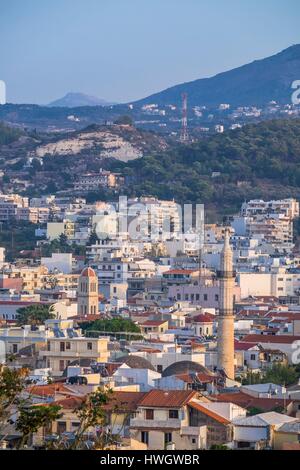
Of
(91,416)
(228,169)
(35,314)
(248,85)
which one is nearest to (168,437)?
(91,416)

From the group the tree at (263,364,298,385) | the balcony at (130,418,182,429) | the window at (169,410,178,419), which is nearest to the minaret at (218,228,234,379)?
the tree at (263,364,298,385)

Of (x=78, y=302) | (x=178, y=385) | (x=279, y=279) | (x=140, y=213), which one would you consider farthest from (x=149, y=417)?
(x=140, y=213)

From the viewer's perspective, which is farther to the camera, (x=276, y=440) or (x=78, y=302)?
(x=78, y=302)

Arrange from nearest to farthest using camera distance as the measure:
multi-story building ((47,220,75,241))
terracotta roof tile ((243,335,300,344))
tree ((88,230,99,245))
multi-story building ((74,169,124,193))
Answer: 1. terracotta roof tile ((243,335,300,344))
2. tree ((88,230,99,245))
3. multi-story building ((47,220,75,241))
4. multi-story building ((74,169,124,193))

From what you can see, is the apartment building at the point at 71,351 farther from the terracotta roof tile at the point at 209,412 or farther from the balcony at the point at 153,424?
the balcony at the point at 153,424

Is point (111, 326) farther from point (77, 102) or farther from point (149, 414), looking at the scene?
point (77, 102)

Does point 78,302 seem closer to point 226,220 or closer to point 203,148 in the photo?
point 226,220

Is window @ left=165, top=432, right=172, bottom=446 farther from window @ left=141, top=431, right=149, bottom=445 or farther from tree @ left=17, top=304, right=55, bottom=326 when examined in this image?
tree @ left=17, top=304, right=55, bottom=326
